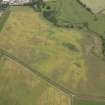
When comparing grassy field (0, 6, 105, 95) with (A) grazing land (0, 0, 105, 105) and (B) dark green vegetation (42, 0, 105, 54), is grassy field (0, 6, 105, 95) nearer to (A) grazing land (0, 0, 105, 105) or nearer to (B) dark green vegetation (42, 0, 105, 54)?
(A) grazing land (0, 0, 105, 105)

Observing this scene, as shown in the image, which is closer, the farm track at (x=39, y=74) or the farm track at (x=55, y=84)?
the farm track at (x=55, y=84)

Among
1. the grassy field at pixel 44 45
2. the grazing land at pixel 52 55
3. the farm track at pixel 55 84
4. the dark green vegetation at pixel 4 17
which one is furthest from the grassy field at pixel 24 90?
the dark green vegetation at pixel 4 17

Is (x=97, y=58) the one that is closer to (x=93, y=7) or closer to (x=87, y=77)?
(x=87, y=77)

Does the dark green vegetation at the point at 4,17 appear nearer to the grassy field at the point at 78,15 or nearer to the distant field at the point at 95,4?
the grassy field at the point at 78,15

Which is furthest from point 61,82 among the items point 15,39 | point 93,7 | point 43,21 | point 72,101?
point 93,7

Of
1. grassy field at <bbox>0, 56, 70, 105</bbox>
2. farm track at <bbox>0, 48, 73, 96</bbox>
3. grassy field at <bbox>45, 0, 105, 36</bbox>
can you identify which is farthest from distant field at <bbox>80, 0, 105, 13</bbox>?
grassy field at <bbox>0, 56, 70, 105</bbox>

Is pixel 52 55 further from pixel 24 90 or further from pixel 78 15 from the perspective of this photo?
pixel 78 15
